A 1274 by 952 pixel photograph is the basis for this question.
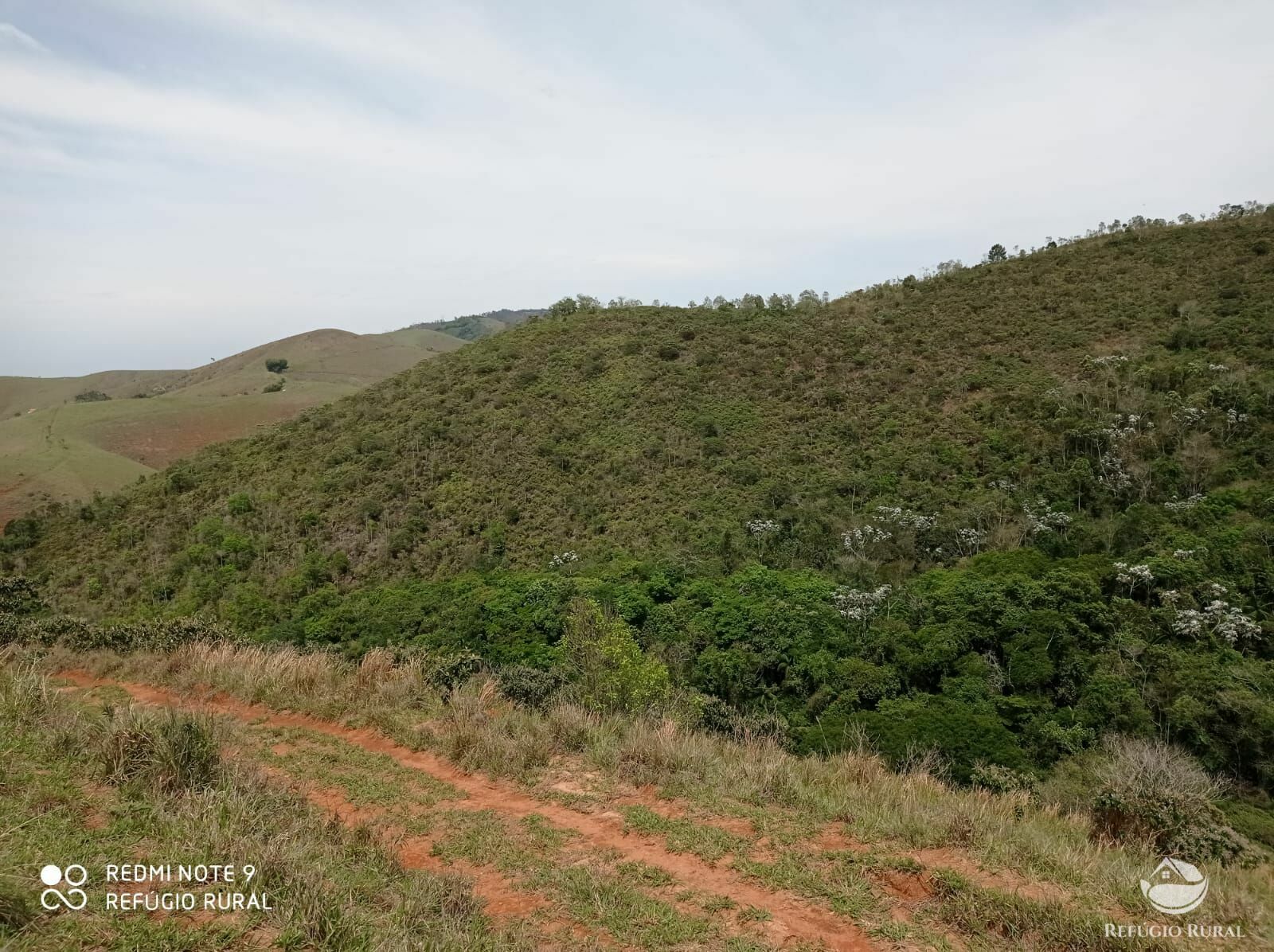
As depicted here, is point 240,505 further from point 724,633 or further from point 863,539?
point 863,539

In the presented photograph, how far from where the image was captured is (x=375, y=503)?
23000 millimetres

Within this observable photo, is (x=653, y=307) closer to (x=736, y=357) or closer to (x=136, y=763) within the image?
(x=736, y=357)

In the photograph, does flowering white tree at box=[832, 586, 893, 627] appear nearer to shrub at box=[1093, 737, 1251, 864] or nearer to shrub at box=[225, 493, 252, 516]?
shrub at box=[1093, 737, 1251, 864]

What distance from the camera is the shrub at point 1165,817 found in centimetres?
565

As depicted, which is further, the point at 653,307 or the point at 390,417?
the point at 653,307

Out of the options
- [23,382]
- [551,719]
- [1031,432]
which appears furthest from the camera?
[23,382]

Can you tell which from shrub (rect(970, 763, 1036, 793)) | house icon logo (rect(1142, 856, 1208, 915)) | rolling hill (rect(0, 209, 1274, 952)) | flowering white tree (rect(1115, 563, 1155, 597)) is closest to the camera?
house icon logo (rect(1142, 856, 1208, 915))

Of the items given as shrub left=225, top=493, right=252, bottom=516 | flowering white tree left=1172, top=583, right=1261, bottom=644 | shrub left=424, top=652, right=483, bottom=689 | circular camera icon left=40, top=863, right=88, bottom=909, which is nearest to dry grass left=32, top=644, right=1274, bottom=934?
shrub left=424, top=652, right=483, bottom=689

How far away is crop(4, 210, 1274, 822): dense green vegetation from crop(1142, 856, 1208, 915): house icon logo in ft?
15.3

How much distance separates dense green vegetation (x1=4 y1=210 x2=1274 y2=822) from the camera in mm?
12109

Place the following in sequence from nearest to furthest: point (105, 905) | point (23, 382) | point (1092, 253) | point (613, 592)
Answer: point (105, 905) → point (613, 592) → point (1092, 253) → point (23, 382)

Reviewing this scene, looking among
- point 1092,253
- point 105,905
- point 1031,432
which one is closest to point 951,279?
point 1092,253

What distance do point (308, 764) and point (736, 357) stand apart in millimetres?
26142

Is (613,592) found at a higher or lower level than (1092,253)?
lower
